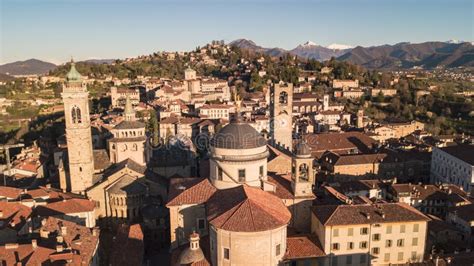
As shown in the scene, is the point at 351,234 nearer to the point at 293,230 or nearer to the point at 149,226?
the point at 293,230

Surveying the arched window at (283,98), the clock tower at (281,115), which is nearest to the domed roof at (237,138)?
the clock tower at (281,115)

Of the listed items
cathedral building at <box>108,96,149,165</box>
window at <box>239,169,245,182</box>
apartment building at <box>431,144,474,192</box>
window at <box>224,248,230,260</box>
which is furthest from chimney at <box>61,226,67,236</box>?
apartment building at <box>431,144,474,192</box>

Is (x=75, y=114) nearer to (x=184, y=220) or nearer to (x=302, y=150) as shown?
(x=184, y=220)

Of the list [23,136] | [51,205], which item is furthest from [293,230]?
[23,136]

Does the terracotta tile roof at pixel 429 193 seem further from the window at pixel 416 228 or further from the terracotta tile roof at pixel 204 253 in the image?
the terracotta tile roof at pixel 204 253

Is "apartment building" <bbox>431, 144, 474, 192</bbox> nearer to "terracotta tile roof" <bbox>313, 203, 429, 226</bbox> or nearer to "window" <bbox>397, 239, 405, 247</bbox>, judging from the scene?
"terracotta tile roof" <bbox>313, 203, 429, 226</bbox>

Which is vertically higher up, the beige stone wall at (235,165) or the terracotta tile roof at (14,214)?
the beige stone wall at (235,165)
